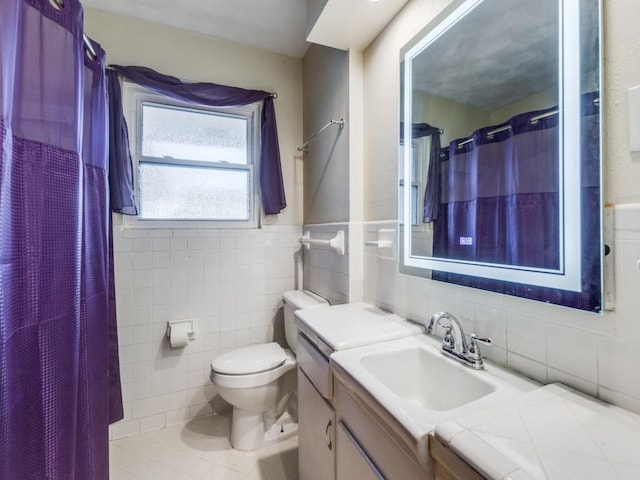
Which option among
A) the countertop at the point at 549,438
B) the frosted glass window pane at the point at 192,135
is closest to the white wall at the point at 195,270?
the frosted glass window pane at the point at 192,135

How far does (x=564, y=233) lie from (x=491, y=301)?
0.97 feet

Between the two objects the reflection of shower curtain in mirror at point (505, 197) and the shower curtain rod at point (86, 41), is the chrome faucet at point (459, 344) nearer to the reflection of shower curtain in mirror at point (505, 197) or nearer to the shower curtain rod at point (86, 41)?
the reflection of shower curtain in mirror at point (505, 197)

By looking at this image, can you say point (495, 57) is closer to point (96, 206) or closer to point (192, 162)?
point (96, 206)

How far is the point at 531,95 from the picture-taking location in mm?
834

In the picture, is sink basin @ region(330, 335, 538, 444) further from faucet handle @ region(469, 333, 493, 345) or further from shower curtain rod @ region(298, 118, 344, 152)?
shower curtain rod @ region(298, 118, 344, 152)

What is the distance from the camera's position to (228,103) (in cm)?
204

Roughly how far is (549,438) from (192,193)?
213 cm

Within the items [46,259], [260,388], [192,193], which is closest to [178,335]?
[260,388]

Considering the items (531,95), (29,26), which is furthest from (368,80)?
(29,26)

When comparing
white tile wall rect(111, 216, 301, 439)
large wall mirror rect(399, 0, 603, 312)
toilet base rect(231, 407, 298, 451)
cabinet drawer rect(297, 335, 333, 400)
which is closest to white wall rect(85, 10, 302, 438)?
white tile wall rect(111, 216, 301, 439)

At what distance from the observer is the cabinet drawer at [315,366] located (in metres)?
1.04

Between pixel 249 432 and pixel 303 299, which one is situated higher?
pixel 303 299

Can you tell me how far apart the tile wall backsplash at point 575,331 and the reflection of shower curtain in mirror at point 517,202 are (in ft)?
0.12

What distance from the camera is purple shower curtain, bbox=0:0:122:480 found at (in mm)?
789
